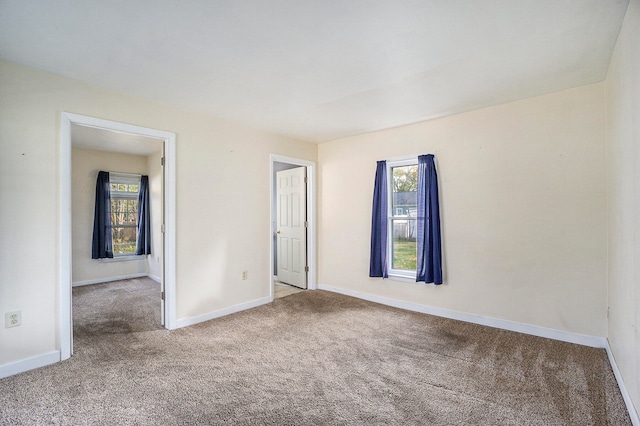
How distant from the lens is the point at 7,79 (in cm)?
235

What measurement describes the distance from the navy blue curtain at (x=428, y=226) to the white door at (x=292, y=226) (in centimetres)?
195

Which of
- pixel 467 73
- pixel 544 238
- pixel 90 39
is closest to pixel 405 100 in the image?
pixel 467 73

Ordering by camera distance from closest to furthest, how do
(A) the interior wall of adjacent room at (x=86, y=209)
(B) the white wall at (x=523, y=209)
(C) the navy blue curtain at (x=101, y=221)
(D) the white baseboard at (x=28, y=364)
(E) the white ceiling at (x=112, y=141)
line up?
(D) the white baseboard at (x=28, y=364) < (B) the white wall at (x=523, y=209) < (E) the white ceiling at (x=112, y=141) < (A) the interior wall of adjacent room at (x=86, y=209) < (C) the navy blue curtain at (x=101, y=221)

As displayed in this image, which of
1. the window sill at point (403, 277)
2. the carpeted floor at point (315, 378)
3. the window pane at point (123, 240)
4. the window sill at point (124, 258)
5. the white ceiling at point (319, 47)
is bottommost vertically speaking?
the carpeted floor at point (315, 378)

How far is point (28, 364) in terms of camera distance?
241 centimetres

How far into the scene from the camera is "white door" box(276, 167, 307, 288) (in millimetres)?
5008

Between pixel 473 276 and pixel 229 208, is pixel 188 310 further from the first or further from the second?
pixel 473 276

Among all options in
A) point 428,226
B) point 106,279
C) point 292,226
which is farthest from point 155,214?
point 428,226

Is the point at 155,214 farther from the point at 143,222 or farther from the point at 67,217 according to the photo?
the point at 67,217

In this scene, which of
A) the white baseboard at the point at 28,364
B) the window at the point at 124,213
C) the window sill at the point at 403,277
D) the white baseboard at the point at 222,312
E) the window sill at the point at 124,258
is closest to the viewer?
the white baseboard at the point at 28,364

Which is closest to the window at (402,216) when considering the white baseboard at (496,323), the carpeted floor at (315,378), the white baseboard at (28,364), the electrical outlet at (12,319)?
the white baseboard at (496,323)

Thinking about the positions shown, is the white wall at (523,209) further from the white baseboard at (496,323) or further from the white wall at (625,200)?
the white wall at (625,200)

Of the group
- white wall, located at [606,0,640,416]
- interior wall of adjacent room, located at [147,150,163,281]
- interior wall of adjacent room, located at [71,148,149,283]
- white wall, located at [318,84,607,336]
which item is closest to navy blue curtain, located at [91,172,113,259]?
interior wall of adjacent room, located at [71,148,149,283]

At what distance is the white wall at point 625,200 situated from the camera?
5.61ft
